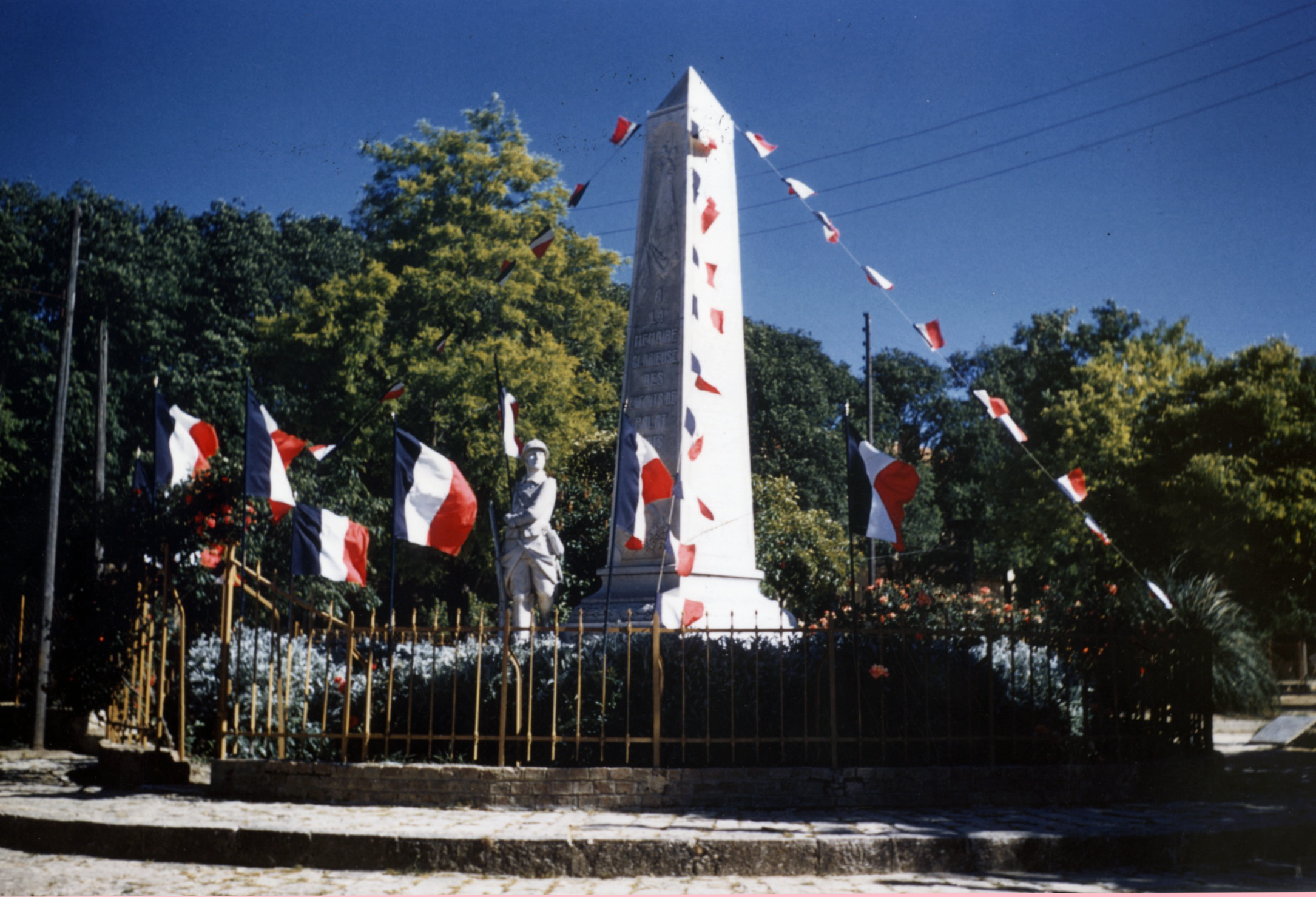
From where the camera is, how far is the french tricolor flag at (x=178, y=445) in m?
9.96

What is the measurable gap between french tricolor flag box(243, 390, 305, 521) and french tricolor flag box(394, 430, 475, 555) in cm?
92

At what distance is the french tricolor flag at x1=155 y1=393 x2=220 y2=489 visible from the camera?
996 centimetres

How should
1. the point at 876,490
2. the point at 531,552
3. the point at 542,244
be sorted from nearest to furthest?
the point at 876,490 → the point at 531,552 → the point at 542,244

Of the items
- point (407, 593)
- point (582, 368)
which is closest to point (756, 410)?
point (582, 368)

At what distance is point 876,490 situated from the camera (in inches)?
331

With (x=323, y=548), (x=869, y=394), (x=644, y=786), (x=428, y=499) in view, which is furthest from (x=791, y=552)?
(x=644, y=786)

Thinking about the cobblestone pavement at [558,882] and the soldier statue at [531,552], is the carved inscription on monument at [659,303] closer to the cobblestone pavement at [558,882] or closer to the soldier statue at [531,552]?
the soldier statue at [531,552]

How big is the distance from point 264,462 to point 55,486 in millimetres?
5600

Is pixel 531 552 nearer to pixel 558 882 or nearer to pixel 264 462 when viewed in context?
pixel 264 462

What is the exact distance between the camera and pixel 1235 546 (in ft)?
57.0

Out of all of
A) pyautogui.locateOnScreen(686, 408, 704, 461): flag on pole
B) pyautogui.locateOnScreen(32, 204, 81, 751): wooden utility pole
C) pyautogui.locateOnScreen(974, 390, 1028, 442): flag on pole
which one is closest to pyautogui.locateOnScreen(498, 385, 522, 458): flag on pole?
pyautogui.locateOnScreen(686, 408, 704, 461): flag on pole

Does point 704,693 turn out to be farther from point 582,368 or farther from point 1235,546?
point 582,368

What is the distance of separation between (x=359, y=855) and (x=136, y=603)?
446 centimetres

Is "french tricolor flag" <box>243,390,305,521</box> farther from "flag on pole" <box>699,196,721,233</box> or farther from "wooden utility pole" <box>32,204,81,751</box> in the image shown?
"flag on pole" <box>699,196,721,233</box>
